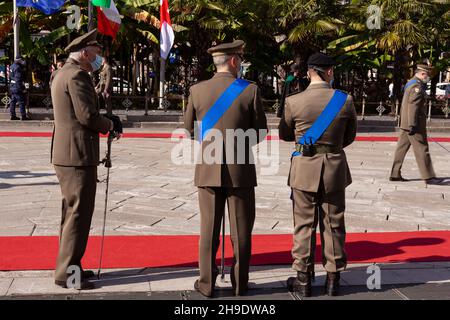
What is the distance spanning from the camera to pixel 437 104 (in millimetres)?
22578

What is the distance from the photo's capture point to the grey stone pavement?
5.21 meters

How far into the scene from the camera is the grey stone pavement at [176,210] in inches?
205

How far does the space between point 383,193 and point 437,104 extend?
46.7 feet

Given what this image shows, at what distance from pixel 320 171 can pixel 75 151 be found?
1849mm

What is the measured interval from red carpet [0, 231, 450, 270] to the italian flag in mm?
12117

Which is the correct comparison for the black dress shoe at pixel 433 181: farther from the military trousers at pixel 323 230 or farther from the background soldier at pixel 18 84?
the background soldier at pixel 18 84

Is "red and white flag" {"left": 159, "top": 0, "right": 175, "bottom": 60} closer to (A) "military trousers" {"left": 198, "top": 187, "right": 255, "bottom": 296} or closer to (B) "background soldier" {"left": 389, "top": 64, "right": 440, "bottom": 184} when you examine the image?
(B) "background soldier" {"left": 389, "top": 64, "right": 440, "bottom": 184}

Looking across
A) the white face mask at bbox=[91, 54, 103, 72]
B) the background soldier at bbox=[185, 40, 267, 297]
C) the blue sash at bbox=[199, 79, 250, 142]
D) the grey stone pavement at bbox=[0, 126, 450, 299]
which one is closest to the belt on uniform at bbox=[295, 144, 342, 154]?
the background soldier at bbox=[185, 40, 267, 297]

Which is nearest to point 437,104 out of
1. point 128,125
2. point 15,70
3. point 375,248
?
point 128,125

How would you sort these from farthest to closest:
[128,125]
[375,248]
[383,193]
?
1. [128,125]
2. [383,193]
3. [375,248]

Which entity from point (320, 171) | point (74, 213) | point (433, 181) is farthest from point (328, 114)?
point (433, 181)

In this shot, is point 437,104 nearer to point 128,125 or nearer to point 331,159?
point 128,125
